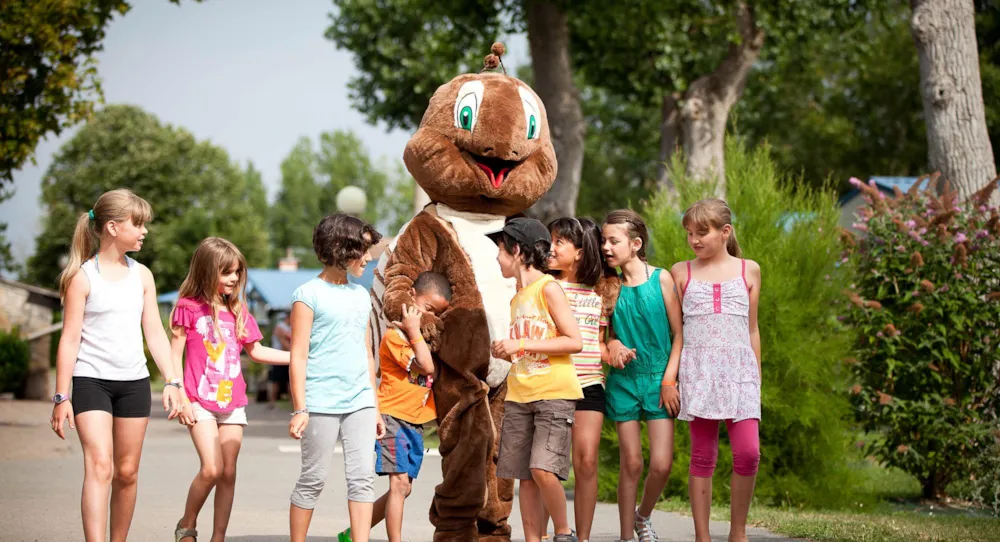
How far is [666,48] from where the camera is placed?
1734cm

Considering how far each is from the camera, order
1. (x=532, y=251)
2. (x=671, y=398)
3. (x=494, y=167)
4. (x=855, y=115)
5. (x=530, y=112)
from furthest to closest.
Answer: (x=855, y=115) < (x=530, y=112) < (x=494, y=167) < (x=671, y=398) < (x=532, y=251)

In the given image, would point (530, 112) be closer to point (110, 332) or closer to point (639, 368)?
point (639, 368)

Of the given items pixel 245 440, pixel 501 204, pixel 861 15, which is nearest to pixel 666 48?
pixel 861 15

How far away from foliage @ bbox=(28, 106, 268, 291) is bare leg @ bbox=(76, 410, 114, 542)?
42.6 meters

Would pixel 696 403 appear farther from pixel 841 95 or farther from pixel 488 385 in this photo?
pixel 841 95

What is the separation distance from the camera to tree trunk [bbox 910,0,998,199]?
33.6 ft

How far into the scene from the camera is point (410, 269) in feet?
20.0

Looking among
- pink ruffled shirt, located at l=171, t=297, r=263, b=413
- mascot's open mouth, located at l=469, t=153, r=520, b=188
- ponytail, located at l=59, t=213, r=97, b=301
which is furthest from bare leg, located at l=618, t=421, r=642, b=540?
ponytail, located at l=59, t=213, r=97, b=301

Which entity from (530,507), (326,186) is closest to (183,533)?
(530,507)

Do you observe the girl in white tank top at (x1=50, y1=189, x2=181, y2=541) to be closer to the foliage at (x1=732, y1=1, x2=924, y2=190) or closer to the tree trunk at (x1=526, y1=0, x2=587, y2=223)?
the tree trunk at (x1=526, y1=0, x2=587, y2=223)

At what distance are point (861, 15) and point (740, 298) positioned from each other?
1447 centimetres

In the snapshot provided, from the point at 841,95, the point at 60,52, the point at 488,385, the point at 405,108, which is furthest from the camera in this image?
the point at 841,95

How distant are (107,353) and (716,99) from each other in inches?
526

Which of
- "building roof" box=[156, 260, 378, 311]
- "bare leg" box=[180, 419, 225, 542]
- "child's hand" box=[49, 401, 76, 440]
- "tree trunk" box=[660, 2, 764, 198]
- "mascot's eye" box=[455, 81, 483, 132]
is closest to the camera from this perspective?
"child's hand" box=[49, 401, 76, 440]
